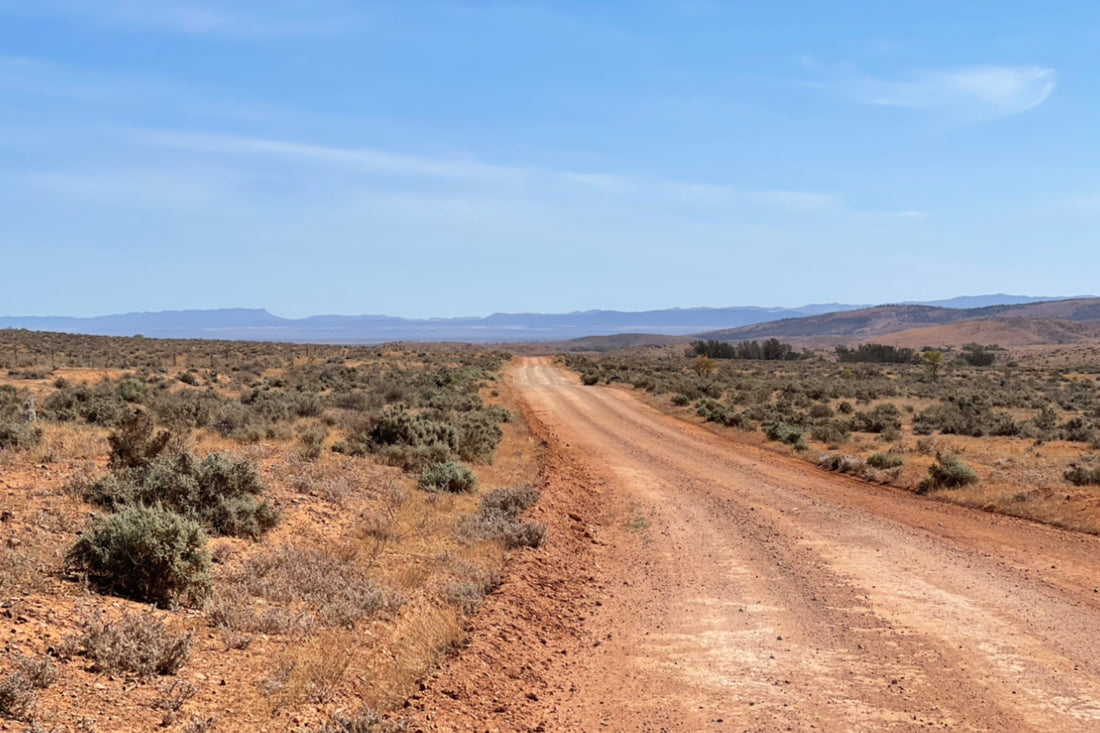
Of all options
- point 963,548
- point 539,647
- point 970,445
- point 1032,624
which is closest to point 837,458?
point 970,445

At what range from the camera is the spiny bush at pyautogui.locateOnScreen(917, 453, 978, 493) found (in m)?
15.0

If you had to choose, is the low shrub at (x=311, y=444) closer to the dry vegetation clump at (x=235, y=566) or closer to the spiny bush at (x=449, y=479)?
the dry vegetation clump at (x=235, y=566)

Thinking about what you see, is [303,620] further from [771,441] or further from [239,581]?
[771,441]

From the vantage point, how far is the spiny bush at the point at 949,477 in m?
15.0

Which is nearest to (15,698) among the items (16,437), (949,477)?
(16,437)

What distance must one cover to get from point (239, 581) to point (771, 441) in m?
18.3

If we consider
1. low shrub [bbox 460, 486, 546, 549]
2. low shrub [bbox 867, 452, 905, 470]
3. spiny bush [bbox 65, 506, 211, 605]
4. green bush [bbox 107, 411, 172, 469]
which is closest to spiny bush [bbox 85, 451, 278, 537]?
green bush [bbox 107, 411, 172, 469]

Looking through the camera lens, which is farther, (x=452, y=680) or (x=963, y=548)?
(x=963, y=548)

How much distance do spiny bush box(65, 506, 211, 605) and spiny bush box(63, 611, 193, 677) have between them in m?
1.10

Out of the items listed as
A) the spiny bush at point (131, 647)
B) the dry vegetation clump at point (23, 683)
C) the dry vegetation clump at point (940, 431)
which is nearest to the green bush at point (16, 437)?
the spiny bush at point (131, 647)

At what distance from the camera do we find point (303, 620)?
22.1ft

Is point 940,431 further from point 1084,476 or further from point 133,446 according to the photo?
point 133,446

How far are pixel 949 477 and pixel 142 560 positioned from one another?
15.0m

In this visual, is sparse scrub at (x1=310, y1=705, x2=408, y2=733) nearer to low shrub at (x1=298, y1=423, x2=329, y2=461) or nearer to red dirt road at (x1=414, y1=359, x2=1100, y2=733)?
red dirt road at (x1=414, y1=359, x2=1100, y2=733)
